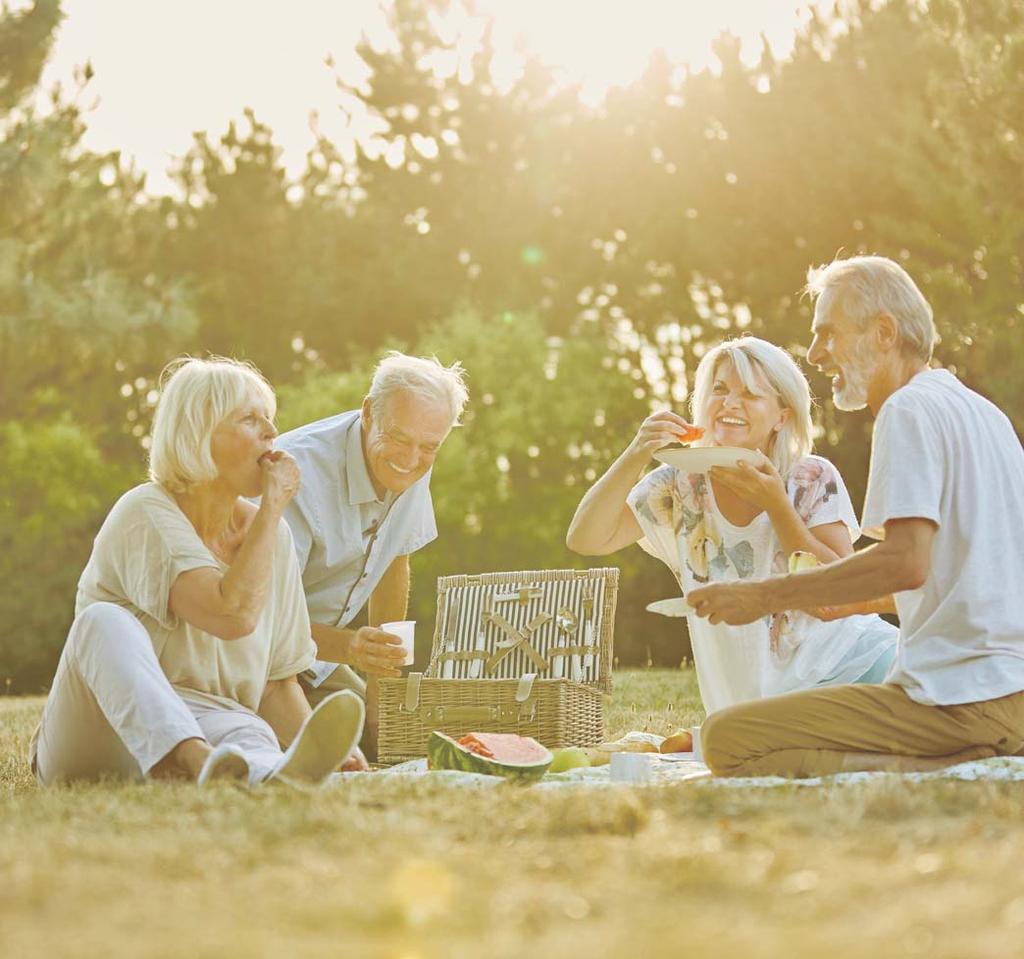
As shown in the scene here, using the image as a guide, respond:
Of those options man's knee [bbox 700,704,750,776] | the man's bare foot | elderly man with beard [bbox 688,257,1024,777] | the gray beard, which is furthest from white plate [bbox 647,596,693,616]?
the man's bare foot

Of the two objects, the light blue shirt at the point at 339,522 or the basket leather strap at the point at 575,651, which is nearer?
the light blue shirt at the point at 339,522

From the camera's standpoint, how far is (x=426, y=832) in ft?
10.3

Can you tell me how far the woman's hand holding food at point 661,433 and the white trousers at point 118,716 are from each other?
158 cm

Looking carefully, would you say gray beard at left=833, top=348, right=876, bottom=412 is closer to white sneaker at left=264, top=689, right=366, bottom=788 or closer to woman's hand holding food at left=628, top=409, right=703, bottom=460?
woman's hand holding food at left=628, top=409, right=703, bottom=460

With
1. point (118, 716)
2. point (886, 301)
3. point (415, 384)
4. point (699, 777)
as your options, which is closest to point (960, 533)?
point (886, 301)

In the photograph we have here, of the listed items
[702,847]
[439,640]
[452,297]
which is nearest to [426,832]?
[702,847]

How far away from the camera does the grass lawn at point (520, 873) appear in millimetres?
2178

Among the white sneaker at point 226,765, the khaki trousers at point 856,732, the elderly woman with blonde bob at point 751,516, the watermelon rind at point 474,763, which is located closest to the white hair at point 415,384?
the elderly woman with blonde bob at point 751,516

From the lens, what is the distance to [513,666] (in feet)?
20.5

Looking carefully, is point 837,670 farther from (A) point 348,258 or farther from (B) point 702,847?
(A) point 348,258

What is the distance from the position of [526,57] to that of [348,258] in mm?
4264

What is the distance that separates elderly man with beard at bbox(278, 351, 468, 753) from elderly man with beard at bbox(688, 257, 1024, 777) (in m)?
1.61

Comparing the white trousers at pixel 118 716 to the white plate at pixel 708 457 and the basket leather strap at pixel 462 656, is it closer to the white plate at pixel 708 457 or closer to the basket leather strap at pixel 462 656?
the white plate at pixel 708 457

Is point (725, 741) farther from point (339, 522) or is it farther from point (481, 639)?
point (481, 639)
